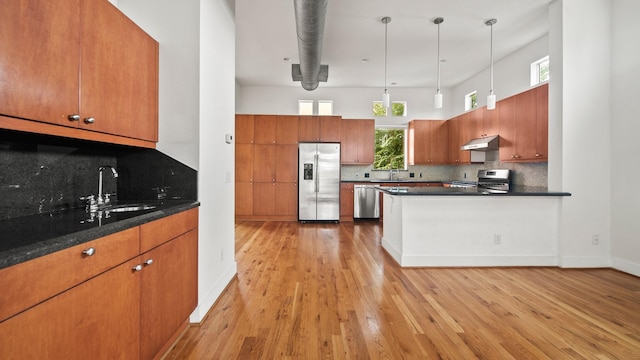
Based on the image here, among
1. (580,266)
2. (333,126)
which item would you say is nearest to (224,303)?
(580,266)

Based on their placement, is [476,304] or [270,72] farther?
[270,72]

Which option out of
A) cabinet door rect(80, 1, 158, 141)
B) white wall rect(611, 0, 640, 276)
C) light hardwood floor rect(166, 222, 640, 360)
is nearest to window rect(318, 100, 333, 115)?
light hardwood floor rect(166, 222, 640, 360)

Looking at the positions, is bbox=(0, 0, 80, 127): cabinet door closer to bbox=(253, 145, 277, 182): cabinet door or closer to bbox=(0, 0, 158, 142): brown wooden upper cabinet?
bbox=(0, 0, 158, 142): brown wooden upper cabinet

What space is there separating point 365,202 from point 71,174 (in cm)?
561

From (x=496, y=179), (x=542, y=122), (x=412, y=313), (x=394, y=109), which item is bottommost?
(x=412, y=313)

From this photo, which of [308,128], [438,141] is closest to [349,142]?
[308,128]

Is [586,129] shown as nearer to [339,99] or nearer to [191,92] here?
[191,92]

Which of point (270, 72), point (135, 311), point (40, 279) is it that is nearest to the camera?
point (40, 279)

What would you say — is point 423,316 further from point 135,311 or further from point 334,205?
point 334,205

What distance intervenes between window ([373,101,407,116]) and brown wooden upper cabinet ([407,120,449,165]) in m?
0.62

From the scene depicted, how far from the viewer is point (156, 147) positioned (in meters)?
2.25

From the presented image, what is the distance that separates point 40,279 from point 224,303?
178cm

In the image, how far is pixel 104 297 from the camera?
1207 mm

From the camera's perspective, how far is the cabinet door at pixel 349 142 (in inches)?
273
